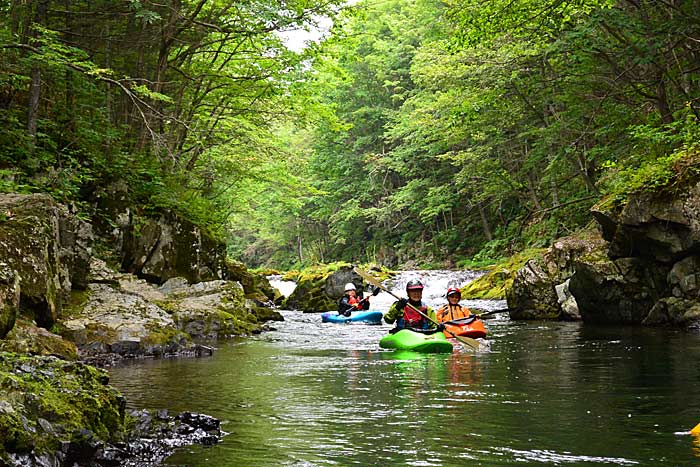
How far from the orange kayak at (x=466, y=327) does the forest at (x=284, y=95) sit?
165 inches

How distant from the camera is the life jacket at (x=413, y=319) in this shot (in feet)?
37.3

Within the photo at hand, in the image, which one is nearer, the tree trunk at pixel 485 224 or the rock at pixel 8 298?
the rock at pixel 8 298

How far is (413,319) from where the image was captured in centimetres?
1149

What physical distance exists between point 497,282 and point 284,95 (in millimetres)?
8811

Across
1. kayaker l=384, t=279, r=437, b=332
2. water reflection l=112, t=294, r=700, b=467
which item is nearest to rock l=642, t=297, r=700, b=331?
water reflection l=112, t=294, r=700, b=467

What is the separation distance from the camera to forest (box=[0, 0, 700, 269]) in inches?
472

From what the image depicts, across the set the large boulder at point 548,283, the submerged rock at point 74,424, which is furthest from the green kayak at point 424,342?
the large boulder at point 548,283

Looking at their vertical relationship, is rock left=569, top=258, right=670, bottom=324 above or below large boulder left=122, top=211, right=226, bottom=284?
below

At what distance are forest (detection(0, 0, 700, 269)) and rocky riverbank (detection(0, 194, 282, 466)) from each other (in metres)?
0.92

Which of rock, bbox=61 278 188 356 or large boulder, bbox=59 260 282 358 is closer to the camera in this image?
rock, bbox=61 278 188 356

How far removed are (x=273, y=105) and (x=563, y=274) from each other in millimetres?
8930

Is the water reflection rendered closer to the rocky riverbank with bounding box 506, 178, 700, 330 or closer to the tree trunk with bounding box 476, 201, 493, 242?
the rocky riverbank with bounding box 506, 178, 700, 330

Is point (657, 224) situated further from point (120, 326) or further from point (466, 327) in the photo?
point (120, 326)

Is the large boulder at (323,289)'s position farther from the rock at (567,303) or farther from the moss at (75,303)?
the moss at (75,303)
